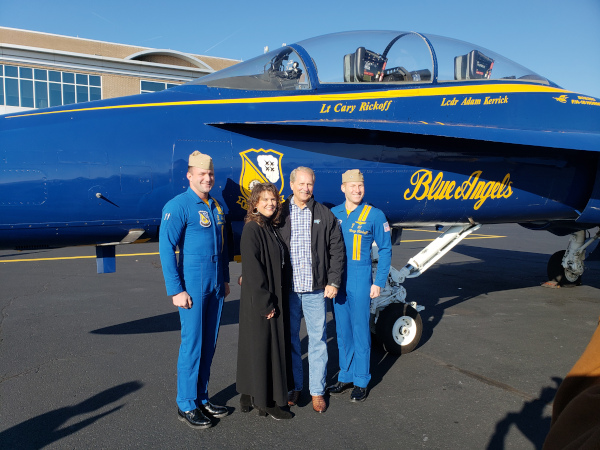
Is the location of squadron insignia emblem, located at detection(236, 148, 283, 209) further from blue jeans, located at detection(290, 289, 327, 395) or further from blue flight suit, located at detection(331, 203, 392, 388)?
blue jeans, located at detection(290, 289, 327, 395)

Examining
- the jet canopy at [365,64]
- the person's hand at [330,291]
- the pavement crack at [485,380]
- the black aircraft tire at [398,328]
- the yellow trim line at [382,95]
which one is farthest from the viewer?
the black aircraft tire at [398,328]

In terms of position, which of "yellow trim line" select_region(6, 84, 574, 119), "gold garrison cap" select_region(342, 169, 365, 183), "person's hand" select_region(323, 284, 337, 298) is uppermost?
"yellow trim line" select_region(6, 84, 574, 119)

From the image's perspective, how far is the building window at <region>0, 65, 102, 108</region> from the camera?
26.9 metres

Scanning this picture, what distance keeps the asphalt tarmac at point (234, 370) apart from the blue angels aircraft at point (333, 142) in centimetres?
117

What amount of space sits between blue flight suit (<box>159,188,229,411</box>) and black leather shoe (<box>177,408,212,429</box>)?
1.5 inches

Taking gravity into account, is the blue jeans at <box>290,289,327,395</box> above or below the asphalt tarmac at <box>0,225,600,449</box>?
above

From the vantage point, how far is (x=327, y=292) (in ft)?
11.8

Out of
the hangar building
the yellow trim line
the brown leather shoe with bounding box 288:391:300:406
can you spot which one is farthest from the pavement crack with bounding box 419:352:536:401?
the hangar building

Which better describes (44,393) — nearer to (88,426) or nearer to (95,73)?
(88,426)

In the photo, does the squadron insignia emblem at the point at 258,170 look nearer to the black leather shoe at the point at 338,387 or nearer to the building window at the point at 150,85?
the black leather shoe at the point at 338,387

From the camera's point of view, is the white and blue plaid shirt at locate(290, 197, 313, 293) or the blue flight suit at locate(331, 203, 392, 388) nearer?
the white and blue plaid shirt at locate(290, 197, 313, 293)

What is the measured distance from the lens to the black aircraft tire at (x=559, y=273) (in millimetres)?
8648

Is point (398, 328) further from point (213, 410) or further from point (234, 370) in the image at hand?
point (213, 410)

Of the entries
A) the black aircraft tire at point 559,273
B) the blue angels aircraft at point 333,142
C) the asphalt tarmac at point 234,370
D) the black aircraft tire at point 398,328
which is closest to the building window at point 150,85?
the asphalt tarmac at point 234,370
